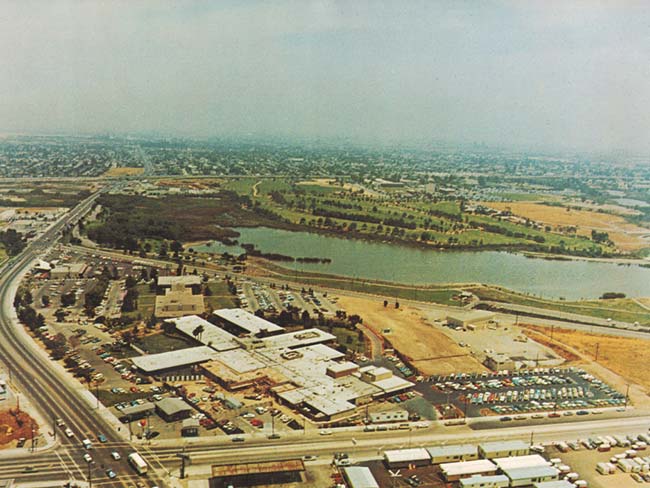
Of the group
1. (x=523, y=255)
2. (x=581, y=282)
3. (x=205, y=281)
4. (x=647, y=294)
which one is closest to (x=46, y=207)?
(x=205, y=281)

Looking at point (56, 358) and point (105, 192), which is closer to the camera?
point (56, 358)

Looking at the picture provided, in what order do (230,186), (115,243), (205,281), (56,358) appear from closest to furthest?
(56,358) < (205,281) < (115,243) < (230,186)

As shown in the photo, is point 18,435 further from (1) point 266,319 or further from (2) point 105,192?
(2) point 105,192

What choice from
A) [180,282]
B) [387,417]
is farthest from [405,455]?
[180,282]

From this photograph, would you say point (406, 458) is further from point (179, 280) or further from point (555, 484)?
point (179, 280)

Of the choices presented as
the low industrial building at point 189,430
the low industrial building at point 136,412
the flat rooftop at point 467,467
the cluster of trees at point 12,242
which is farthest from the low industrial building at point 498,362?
the cluster of trees at point 12,242

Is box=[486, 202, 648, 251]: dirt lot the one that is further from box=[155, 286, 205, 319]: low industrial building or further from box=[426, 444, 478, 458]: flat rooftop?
box=[426, 444, 478, 458]: flat rooftop

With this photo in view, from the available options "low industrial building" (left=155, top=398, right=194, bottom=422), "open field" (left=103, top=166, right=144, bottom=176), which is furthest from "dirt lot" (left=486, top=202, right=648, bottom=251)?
"open field" (left=103, top=166, right=144, bottom=176)
